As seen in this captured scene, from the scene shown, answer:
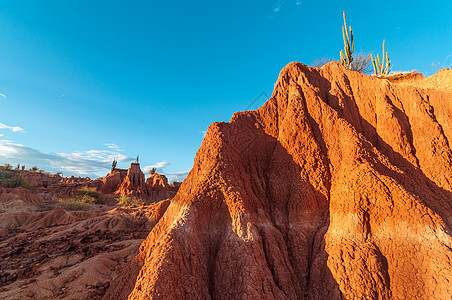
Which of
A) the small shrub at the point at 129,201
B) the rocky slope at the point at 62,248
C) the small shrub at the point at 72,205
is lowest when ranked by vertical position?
the rocky slope at the point at 62,248

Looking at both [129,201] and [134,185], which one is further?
[134,185]

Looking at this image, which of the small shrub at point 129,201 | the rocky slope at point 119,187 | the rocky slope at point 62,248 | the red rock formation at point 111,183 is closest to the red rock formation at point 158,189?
the rocky slope at point 119,187

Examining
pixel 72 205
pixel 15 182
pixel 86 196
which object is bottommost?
→ pixel 72 205

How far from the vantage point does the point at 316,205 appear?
7.28 metres

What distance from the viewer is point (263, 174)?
8539 mm

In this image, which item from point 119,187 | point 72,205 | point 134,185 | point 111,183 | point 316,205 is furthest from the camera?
point 111,183

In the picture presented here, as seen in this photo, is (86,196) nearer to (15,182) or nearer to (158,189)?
(158,189)

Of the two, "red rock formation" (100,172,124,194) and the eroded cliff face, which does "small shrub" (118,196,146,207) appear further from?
the eroded cliff face

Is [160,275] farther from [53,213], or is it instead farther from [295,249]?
[53,213]

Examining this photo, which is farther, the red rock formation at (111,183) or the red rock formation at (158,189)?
the red rock formation at (111,183)

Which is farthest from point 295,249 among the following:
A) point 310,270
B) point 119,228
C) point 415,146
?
point 119,228

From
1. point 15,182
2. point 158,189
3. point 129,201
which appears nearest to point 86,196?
point 129,201

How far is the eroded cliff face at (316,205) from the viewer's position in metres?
5.42

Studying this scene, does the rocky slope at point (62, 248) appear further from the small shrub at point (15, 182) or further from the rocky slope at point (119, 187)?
the rocky slope at point (119, 187)
